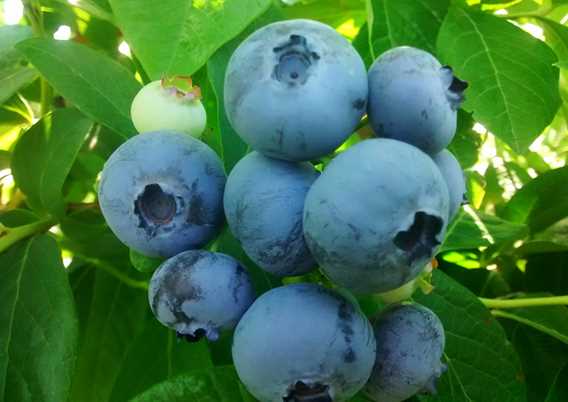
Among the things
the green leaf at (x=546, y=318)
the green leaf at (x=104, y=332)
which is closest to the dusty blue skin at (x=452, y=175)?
the green leaf at (x=546, y=318)

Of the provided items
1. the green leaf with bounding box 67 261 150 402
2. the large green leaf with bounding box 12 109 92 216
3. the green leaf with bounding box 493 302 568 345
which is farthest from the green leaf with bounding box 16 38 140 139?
the green leaf with bounding box 493 302 568 345

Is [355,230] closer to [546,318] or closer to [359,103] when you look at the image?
[359,103]

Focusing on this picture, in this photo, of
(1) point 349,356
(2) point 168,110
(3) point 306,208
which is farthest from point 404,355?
(2) point 168,110

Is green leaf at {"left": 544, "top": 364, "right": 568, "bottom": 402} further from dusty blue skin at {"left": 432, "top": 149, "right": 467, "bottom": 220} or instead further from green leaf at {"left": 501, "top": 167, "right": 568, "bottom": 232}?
dusty blue skin at {"left": 432, "top": 149, "right": 467, "bottom": 220}

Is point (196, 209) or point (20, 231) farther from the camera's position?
point (20, 231)

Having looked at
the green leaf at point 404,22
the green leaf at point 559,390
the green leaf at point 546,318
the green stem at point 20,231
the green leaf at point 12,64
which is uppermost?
the green leaf at point 404,22

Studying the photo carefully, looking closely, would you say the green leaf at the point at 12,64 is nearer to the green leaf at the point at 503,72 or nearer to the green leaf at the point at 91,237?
the green leaf at the point at 91,237
